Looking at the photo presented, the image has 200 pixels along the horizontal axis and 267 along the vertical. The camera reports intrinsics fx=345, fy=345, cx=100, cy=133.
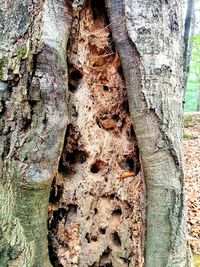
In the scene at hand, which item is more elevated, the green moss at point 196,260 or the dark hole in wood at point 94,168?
the dark hole in wood at point 94,168

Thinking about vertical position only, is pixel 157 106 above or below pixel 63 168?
above

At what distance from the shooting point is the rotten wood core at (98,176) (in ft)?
6.70

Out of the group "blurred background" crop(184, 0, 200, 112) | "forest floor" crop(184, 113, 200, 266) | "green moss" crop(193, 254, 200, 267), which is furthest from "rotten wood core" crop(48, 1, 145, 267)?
"forest floor" crop(184, 113, 200, 266)

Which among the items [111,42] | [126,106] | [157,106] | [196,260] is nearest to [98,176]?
[126,106]

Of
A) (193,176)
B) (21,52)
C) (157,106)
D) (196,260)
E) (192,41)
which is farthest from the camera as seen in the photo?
(192,41)

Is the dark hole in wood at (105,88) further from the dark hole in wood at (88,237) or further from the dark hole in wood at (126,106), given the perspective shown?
the dark hole in wood at (88,237)

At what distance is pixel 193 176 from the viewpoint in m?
6.84

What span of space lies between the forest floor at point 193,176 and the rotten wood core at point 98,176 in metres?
1.82

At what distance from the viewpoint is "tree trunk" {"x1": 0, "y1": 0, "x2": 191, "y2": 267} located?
177 centimetres

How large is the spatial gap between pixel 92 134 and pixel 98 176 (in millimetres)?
259

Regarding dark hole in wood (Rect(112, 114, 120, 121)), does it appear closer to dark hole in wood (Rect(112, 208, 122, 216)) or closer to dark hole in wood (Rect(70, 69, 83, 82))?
dark hole in wood (Rect(70, 69, 83, 82))

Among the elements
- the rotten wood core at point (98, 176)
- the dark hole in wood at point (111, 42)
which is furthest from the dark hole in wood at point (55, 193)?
the dark hole in wood at point (111, 42)

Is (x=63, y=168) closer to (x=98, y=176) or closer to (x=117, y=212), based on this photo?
(x=98, y=176)

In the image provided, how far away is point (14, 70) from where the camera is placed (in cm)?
178
